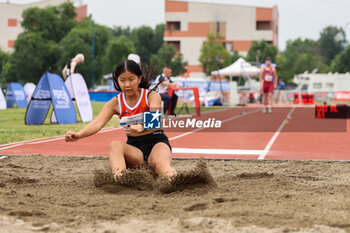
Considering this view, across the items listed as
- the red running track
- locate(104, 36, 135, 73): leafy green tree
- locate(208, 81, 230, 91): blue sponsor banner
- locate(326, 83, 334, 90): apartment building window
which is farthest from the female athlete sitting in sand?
locate(104, 36, 135, 73): leafy green tree

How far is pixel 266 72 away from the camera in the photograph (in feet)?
64.6

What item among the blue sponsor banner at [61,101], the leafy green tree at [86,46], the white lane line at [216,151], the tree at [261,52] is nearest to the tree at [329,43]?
the tree at [261,52]

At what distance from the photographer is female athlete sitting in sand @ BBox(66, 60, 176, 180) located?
4637 millimetres

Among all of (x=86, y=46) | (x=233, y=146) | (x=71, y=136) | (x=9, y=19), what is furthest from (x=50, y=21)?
(x=71, y=136)

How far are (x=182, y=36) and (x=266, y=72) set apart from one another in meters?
65.7

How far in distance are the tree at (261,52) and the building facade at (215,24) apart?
12371 millimetres

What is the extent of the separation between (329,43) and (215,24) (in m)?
47.3

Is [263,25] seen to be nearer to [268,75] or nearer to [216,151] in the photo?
[268,75]

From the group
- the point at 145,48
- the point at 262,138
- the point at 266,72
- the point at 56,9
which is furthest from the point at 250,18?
the point at 262,138

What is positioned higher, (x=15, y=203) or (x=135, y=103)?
(x=135, y=103)

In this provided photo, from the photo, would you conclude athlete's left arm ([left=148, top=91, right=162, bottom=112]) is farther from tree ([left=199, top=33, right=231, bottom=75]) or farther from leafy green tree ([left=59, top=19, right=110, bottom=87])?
tree ([left=199, top=33, right=231, bottom=75])

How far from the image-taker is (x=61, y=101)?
46.4ft

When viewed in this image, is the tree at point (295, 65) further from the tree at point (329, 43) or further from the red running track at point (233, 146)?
the red running track at point (233, 146)

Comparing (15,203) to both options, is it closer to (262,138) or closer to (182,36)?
(262,138)
